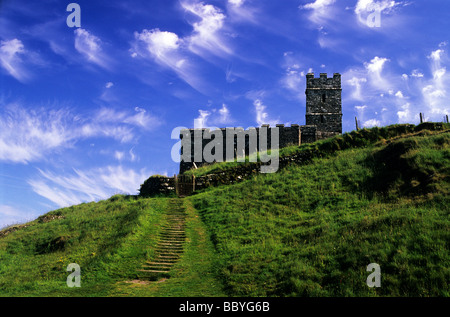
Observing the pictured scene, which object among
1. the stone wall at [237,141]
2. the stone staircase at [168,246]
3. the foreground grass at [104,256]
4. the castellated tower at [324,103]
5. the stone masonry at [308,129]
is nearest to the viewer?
the foreground grass at [104,256]

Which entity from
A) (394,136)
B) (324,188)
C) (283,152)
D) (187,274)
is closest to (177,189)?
(283,152)

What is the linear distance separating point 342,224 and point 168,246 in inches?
293

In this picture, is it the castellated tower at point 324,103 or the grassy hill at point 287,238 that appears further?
the castellated tower at point 324,103

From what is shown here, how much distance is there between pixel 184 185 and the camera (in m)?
25.6

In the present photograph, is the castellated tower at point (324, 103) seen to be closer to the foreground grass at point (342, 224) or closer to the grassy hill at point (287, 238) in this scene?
the grassy hill at point (287, 238)

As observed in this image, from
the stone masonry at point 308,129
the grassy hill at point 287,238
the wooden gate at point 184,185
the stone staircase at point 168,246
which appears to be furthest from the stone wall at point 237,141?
the stone staircase at point 168,246

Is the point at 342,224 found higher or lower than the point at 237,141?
lower

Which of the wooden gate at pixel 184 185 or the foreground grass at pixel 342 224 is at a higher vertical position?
the wooden gate at pixel 184 185

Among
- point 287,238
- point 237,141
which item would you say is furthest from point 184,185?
point 287,238

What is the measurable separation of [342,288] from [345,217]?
218 inches

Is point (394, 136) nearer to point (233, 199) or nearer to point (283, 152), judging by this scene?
point (283, 152)

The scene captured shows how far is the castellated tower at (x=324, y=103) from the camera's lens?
40344 mm

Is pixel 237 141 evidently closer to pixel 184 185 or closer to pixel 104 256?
pixel 184 185

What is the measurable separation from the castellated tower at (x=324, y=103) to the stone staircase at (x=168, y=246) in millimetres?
25422
